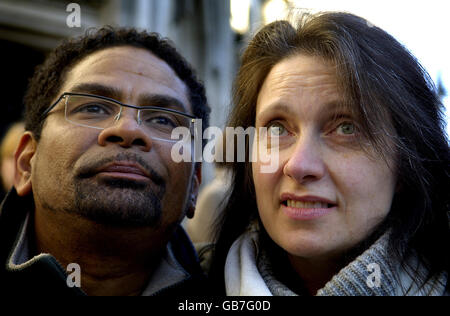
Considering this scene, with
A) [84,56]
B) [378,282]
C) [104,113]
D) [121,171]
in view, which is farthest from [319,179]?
[84,56]

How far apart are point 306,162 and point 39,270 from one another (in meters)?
1.06

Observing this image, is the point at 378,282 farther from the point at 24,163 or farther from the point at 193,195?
the point at 24,163

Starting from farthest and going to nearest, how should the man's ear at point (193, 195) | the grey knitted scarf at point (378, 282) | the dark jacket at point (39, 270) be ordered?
the man's ear at point (193, 195) < the dark jacket at point (39, 270) < the grey knitted scarf at point (378, 282)

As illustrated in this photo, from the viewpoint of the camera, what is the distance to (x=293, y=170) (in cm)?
146

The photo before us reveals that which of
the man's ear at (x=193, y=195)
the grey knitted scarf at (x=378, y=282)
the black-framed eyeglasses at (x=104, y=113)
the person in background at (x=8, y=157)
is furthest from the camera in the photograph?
the person in background at (x=8, y=157)

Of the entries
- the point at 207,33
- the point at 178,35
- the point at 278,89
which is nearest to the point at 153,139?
the point at 278,89

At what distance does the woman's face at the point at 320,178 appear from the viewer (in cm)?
147

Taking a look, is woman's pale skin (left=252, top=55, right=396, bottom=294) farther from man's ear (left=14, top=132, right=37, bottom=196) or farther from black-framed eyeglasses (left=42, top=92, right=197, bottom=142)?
man's ear (left=14, top=132, right=37, bottom=196)

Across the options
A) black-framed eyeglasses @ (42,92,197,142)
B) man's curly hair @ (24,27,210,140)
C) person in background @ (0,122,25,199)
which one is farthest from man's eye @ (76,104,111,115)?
person in background @ (0,122,25,199)

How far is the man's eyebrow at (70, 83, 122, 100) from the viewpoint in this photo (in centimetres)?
208

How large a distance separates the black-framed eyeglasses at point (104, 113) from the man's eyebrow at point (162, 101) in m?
0.04

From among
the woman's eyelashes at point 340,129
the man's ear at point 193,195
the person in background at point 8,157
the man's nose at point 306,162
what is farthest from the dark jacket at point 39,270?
the person in background at point 8,157

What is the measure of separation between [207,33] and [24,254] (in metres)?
7.82

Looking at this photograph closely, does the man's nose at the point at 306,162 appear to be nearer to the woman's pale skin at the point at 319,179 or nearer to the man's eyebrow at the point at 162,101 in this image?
the woman's pale skin at the point at 319,179
